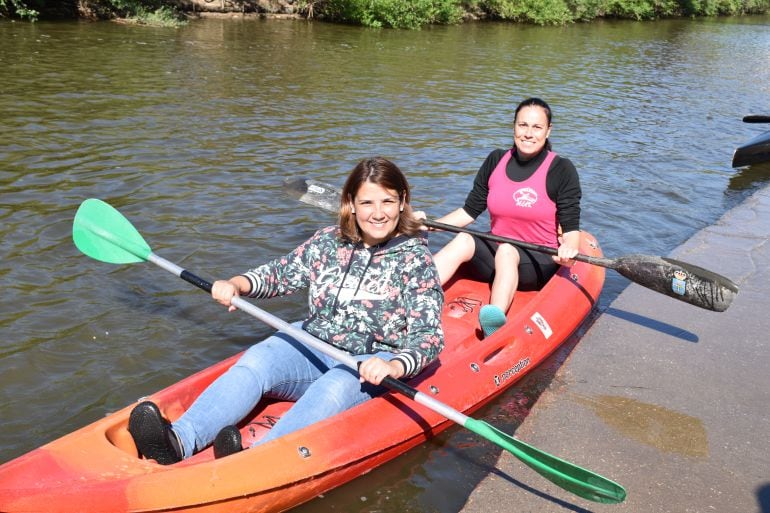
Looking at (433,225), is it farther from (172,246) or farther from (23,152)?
(23,152)

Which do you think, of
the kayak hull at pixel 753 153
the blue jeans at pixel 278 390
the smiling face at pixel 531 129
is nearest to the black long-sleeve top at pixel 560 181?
the smiling face at pixel 531 129

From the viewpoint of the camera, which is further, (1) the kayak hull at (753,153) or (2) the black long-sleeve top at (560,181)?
(1) the kayak hull at (753,153)

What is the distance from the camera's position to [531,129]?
15.7 ft

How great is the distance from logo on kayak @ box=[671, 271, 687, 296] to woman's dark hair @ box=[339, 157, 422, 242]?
1976 millimetres

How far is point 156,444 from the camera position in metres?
3.10

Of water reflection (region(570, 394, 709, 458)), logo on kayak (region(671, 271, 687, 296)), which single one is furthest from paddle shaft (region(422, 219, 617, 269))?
water reflection (region(570, 394, 709, 458))

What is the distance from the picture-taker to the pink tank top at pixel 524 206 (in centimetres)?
496

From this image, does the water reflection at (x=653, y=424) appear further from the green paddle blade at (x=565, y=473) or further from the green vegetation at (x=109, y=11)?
the green vegetation at (x=109, y=11)

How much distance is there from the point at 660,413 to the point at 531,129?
1812 millimetres

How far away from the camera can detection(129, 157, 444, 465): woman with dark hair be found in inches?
131

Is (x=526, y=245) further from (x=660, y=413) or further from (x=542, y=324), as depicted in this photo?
(x=660, y=413)

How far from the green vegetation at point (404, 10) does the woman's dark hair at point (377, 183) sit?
1448 cm

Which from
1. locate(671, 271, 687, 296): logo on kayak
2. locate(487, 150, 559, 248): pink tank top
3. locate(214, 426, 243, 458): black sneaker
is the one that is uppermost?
locate(487, 150, 559, 248): pink tank top

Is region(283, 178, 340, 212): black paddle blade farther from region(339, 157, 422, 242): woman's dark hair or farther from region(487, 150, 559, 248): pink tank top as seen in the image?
region(339, 157, 422, 242): woman's dark hair
